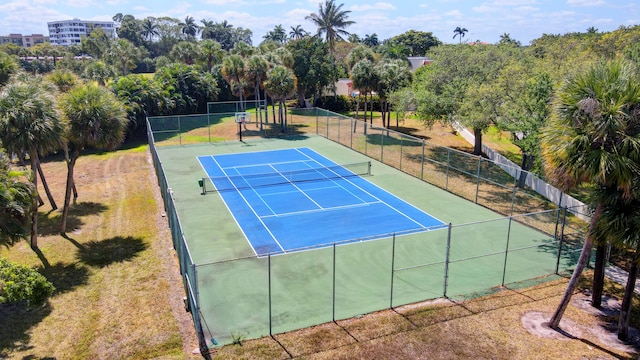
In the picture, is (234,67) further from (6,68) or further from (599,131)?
(599,131)

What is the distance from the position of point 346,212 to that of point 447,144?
1906 cm

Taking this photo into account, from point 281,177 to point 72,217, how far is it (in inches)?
424

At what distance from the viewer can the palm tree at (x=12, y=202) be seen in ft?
38.6

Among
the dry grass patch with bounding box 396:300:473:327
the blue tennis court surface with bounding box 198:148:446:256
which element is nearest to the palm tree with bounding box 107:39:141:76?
the blue tennis court surface with bounding box 198:148:446:256

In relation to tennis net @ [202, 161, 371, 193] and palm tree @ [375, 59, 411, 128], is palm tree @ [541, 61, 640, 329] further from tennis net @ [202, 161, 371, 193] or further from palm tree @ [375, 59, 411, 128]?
palm tree @ [375, 59, 411, 128]

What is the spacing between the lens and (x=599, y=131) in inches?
407

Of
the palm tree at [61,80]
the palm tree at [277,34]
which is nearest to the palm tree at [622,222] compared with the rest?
the palm tree at [61,80]

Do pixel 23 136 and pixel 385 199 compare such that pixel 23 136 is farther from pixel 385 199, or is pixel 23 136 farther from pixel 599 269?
pixel 599 269

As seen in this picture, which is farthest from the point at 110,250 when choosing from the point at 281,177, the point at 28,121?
the point at 281,177

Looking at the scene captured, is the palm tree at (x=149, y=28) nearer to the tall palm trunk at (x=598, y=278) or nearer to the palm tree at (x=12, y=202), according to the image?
the palm tree at (x=12, y=202)

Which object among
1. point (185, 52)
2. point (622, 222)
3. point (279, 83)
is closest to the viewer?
point (622, 222)

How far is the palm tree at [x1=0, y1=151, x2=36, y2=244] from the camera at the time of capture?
11766mm

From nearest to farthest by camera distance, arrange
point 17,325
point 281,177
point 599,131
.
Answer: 1. point 599,131
2. point 17,325
3. point 281,177

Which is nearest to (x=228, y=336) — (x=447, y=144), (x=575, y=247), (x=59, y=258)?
(x=59, y=258)
